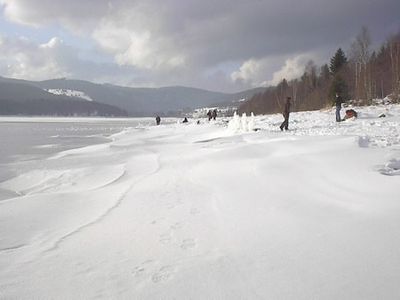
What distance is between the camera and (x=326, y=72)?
Answer: 80.4 meters

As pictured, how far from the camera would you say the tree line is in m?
39.4

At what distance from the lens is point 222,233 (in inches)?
205

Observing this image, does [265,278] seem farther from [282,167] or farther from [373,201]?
[282,167]

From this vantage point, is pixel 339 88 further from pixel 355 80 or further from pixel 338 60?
pixel 338 60

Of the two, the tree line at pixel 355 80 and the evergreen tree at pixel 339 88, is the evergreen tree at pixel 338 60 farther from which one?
the evergreen tree at pixel 339 88

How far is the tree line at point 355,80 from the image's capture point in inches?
1550

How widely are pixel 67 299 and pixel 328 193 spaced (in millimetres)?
4756

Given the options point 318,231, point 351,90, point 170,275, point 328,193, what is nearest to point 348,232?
point 318,231

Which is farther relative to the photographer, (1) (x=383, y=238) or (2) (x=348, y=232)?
(2) (x=348, y=232)

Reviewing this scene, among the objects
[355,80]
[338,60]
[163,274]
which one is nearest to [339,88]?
[355,80]

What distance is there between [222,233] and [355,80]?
49763mm

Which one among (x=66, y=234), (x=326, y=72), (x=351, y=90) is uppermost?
(x=326, y=72)

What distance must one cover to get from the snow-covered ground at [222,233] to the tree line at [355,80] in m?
26.8

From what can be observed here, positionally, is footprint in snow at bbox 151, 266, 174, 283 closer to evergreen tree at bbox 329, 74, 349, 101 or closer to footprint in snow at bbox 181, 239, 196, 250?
footprint in snow at bbox 181, 239, 196, 250
